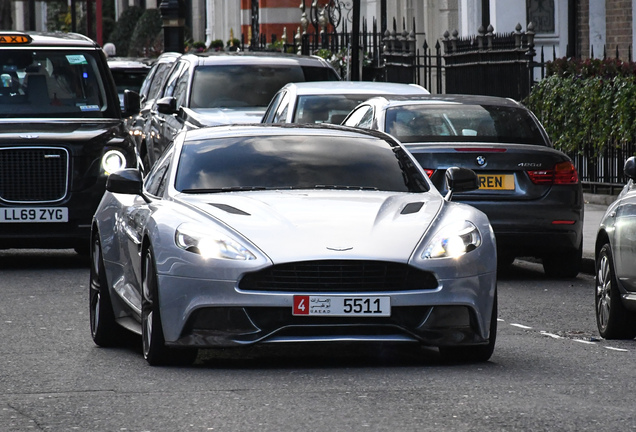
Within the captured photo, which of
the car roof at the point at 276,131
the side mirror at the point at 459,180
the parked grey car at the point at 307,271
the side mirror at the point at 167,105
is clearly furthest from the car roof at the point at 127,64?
the parked grey car at the point at 307,271

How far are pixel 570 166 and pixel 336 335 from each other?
603 cm

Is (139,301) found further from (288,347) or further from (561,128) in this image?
(561,128)

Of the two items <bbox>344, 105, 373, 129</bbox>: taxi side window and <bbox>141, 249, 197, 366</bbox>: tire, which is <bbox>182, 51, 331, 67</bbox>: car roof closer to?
<bbox>344, 105, 373, 129</bbox>: taxi side window

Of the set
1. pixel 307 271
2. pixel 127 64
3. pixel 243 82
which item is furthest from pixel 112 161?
pixel 127 64

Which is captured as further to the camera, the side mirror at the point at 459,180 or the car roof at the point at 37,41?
the car roof at the point at 37,41

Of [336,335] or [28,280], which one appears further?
[28,280]

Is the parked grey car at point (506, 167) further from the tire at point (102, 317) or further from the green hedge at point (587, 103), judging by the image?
the green hedge at point (587, 103)

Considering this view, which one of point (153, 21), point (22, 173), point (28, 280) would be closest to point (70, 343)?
point (28, 280)

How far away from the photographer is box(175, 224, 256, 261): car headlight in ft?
27.3

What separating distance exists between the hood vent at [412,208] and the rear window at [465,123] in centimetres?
496

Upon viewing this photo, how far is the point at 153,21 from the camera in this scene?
61.1 meters

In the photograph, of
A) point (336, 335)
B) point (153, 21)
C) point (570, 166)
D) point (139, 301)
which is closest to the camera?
point (336, 335)

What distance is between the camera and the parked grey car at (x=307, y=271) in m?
8.30

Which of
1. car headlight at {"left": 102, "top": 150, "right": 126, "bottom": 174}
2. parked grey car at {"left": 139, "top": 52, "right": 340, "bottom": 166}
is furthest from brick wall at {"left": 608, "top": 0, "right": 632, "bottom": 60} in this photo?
car headlight at {"left": 102, "top": 150, "right": 126, "bottom": 174}
